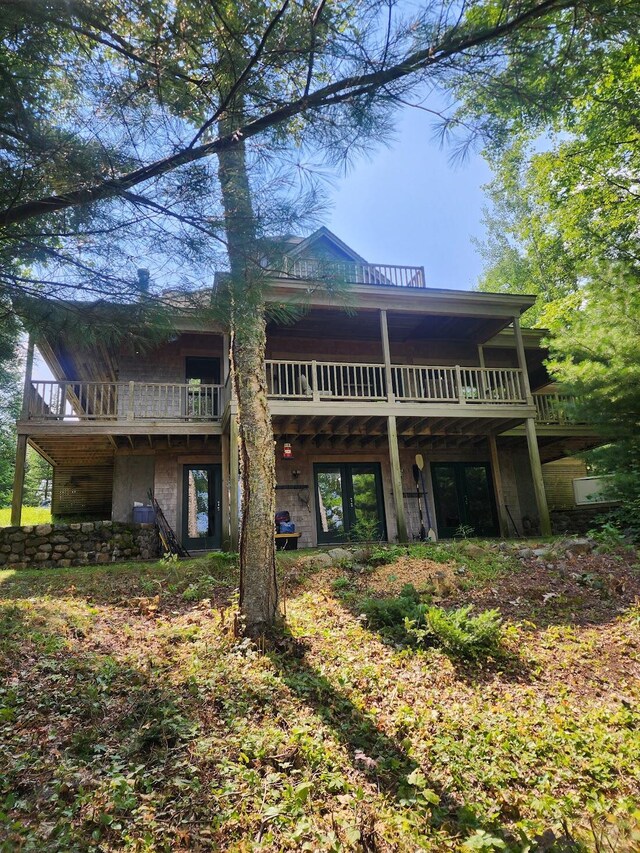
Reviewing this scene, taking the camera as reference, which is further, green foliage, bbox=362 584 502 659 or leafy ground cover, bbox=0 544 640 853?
green foliage, bbox=362 584 502 659

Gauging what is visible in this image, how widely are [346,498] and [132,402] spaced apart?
18.6ft

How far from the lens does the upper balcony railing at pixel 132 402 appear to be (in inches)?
403

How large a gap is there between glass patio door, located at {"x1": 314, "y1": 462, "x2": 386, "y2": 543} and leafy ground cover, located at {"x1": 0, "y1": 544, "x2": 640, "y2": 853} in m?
6.45

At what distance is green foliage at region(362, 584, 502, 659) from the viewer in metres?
4.36

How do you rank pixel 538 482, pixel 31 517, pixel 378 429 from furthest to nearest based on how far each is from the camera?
pixel 31 517
pixel 378 429
pixel 538 482

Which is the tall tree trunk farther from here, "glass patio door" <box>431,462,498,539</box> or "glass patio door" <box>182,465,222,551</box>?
"glass patio door" <box>431,462,498,539</box>

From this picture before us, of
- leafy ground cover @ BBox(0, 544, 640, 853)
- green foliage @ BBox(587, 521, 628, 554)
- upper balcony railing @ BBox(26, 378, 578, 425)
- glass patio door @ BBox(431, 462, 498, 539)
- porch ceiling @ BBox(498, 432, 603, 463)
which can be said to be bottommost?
leafy ground cover @ BBox(0, 544, 640, 853)

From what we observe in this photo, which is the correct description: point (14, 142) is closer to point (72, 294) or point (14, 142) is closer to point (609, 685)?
point (72, 294)

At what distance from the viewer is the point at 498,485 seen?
1326 centimetres

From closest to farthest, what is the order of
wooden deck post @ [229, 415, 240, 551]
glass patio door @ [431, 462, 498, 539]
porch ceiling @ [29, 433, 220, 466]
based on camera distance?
1. wooden deck post @ [229, 415, 240, 551]
2. porch ceiling @ [29, 433, 220, 466]
3. glass patio door @ [431, 462, 498, 539]

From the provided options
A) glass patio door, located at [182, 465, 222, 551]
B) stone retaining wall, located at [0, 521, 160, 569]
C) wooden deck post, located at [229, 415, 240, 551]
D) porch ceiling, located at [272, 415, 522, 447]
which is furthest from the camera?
glass patio door, located at [182, 465, 222, 551]

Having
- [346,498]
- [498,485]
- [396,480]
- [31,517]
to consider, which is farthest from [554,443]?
[31,517]

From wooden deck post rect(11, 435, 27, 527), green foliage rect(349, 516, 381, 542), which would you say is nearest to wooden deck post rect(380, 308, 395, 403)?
green foliage rect(349, 516, 381, 542)

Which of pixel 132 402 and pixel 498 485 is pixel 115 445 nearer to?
pixel 132 402
